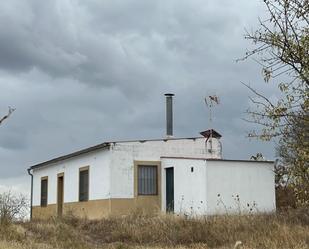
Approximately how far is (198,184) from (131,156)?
401 centimetres

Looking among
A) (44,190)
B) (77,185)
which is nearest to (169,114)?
(77,185)

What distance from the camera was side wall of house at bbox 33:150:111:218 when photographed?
89.9 feet

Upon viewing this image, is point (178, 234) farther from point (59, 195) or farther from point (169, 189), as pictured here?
point (59, 195)

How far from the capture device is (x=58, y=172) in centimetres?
3422

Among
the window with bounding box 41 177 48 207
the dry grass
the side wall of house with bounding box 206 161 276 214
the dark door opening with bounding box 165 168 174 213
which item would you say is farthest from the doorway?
the side wall of house with bounding box 206 161 276 214

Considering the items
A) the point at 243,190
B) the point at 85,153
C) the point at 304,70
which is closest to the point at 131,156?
the point at 85,153

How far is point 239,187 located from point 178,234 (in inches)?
329

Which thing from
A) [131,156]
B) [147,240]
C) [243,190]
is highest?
[131,156]

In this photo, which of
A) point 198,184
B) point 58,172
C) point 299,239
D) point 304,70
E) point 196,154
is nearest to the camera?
point 304,70

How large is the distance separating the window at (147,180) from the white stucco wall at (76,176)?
164 centimetres

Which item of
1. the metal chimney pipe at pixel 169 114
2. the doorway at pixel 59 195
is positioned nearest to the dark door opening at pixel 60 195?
the doorway at pixel 59 195

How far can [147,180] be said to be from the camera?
A: 27797mm

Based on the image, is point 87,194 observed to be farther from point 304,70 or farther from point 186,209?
point 304,70

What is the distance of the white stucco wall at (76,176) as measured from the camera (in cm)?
2750
